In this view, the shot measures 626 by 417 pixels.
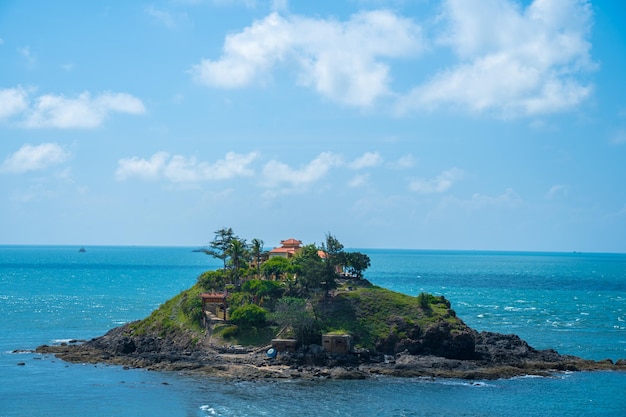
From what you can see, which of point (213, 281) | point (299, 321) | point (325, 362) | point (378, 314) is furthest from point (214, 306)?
point (378, 314)

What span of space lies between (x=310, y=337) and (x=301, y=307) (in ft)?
19.9

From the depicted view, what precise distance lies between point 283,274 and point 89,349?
31330 mm

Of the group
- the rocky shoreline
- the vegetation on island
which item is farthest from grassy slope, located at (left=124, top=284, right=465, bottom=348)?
the rocky shoreline

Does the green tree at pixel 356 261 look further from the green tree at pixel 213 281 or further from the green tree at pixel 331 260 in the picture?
the green tree at pixel 213 281

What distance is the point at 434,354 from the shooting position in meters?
82.7

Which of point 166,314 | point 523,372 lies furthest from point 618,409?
point 166,314

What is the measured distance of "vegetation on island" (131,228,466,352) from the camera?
8494 centimetres

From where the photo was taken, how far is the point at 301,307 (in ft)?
287

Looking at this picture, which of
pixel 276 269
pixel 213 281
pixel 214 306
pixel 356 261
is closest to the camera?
pixel 214 306

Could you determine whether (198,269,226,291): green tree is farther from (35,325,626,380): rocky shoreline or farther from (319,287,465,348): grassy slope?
(319,287,465,348): grassy slope

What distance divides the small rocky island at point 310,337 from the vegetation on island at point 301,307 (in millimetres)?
148

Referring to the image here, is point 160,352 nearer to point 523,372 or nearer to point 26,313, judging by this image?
point 523,372

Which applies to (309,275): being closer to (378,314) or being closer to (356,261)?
(378,314)

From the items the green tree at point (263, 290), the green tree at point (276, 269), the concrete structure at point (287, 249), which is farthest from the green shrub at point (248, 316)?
the concrete structure at point (287, 249)
